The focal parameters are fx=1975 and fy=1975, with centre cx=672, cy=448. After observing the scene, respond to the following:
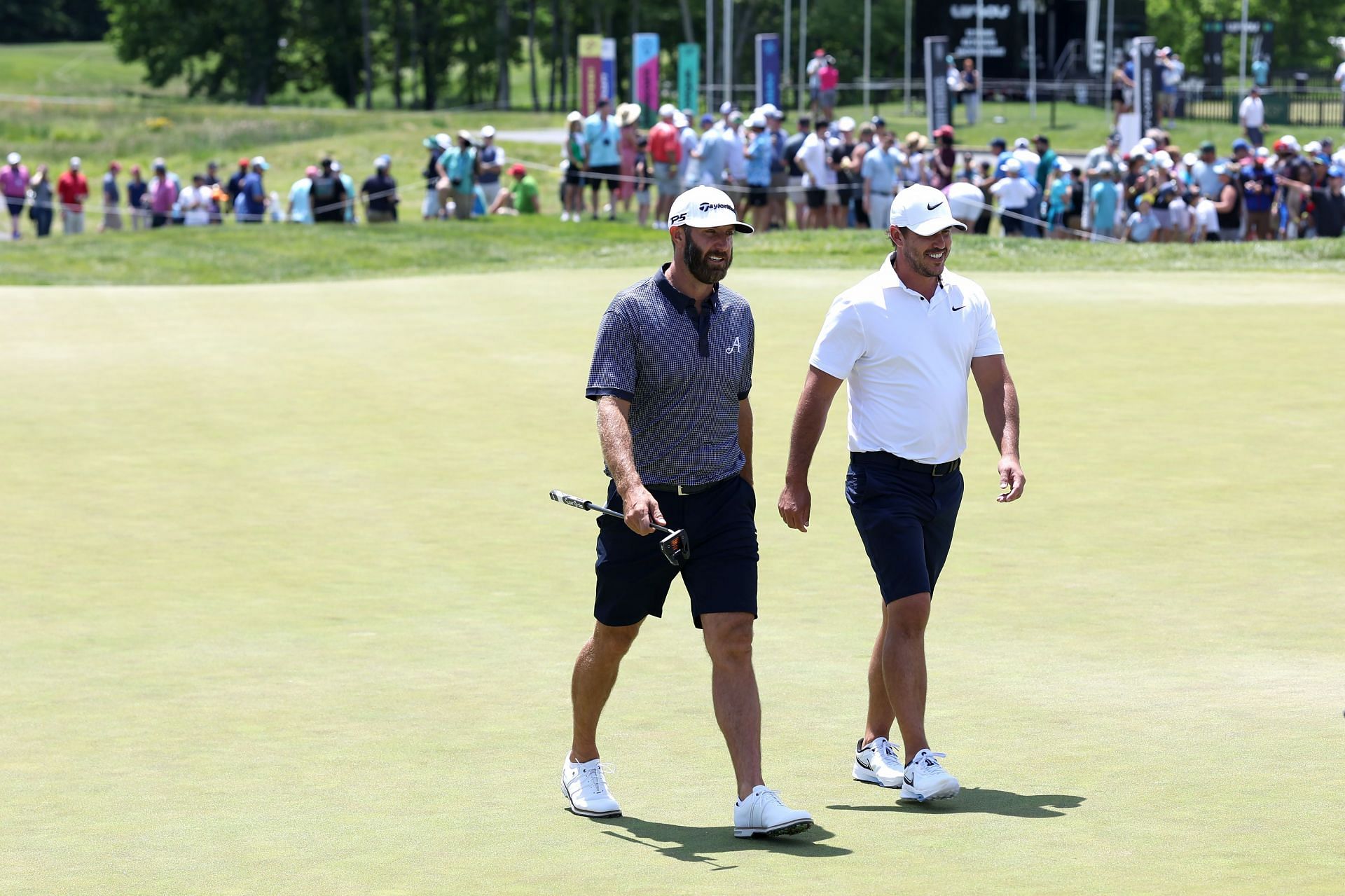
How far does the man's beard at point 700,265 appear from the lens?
6277 millimetres

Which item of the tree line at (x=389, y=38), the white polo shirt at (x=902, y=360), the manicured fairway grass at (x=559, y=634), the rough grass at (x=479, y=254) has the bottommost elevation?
the manicured fairway grass at (x=559, y=634)

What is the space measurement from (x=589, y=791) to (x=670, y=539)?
888 mm

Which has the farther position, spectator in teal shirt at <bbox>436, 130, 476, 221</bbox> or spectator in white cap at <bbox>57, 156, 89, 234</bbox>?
spectator in white cap at <bbox>57, 156, 89, 234</bbox>

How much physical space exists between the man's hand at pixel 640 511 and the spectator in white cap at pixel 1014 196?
77.9ft

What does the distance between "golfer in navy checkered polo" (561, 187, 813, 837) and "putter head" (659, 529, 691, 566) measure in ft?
0.07

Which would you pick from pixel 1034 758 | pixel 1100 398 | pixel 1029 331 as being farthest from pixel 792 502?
pixel 1029 331

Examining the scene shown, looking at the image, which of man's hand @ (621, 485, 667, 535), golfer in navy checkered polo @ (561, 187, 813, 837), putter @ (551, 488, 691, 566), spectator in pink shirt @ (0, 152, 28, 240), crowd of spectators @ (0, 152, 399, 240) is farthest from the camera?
spectator in pink shirt @ (0, 152, 28, 240)

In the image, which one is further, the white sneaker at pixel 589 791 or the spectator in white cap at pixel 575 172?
the spectator in white cap at pixel 575 172

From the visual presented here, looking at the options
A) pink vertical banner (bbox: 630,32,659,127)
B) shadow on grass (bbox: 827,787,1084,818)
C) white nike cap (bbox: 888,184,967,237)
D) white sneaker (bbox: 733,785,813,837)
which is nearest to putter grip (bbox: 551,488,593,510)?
white sneaker (bbox: 733,785,813,837)

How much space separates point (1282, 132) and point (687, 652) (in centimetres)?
4491

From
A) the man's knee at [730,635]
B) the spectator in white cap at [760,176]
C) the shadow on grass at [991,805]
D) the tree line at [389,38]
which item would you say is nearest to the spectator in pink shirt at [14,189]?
the spectator in white cap at [760,176]

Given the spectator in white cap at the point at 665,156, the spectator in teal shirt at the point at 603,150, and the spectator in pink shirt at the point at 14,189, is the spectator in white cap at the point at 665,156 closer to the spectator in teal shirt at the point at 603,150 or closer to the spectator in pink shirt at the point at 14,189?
the spectator in teal shirt at the point at 603,150

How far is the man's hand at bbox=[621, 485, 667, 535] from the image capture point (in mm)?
6039

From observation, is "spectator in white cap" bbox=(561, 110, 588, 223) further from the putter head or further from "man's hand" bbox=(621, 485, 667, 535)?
"man's hand" bbox=(621, 485, 667, 535)
